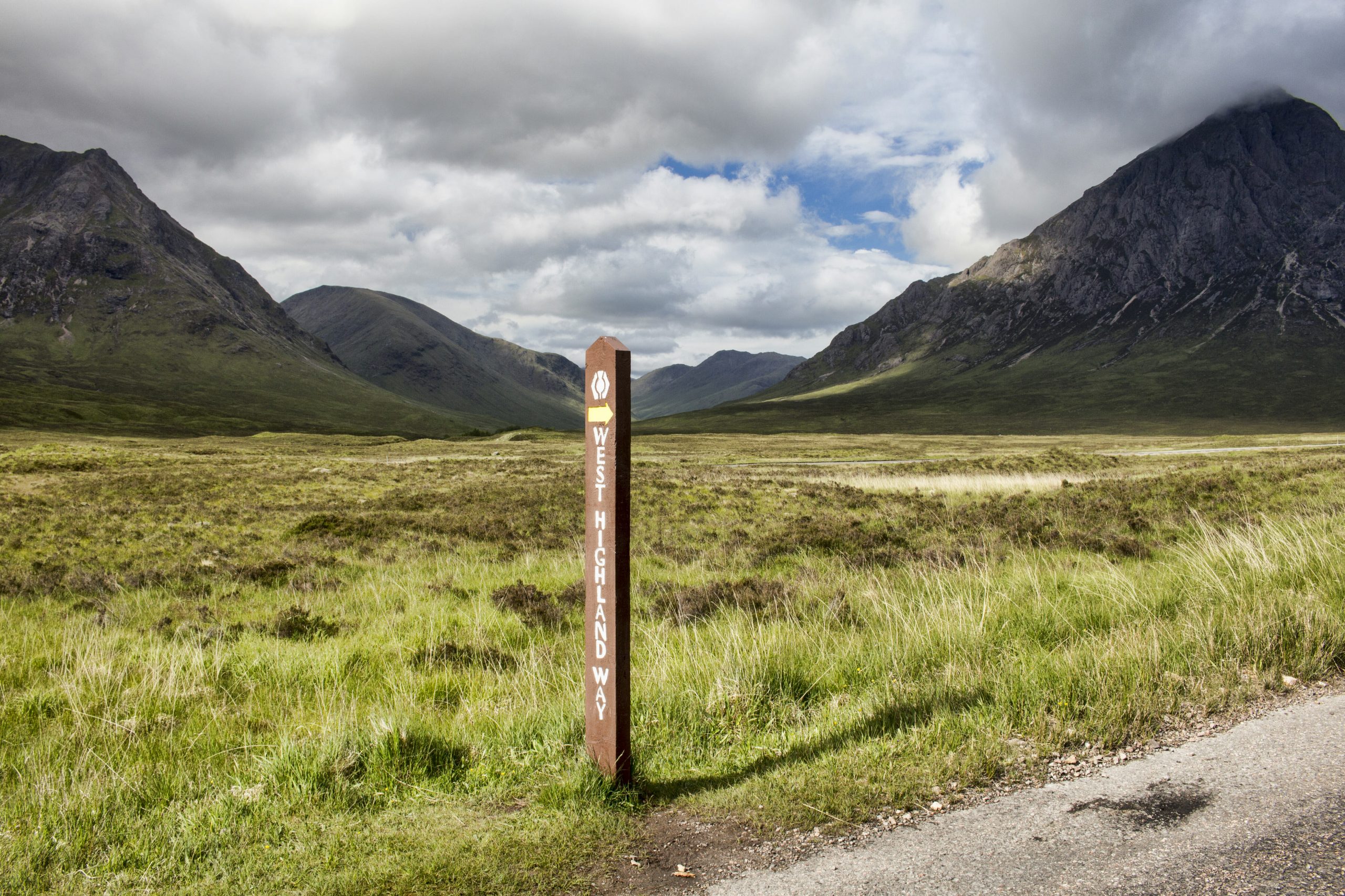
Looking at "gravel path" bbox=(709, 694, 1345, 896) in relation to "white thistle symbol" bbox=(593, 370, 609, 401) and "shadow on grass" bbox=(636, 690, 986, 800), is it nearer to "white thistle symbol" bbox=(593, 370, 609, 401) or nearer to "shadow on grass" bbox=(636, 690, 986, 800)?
"shadow on grass" bbox=(636, 690, 986, 800)

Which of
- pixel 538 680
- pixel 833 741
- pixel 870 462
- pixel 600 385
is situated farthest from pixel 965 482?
pixel 600 385

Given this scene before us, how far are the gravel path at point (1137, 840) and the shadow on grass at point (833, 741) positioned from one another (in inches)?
42.1

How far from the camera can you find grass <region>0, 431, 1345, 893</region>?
13.4 feet

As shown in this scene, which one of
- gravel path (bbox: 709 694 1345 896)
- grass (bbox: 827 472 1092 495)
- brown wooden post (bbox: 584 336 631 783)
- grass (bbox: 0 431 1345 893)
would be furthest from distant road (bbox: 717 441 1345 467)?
brown wooden post (bbox: 584 336 631 783)

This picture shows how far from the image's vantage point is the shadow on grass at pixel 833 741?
4680 mm

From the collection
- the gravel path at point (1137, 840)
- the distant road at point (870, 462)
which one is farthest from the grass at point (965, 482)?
the gravel path at point (1137, 840)

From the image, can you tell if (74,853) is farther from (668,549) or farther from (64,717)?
(668,549)

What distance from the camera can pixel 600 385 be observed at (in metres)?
4.57

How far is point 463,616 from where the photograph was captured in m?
9.80

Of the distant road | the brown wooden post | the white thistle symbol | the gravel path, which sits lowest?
the distant road

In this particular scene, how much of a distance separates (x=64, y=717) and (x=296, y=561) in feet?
29.1

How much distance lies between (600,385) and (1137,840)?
152 inches

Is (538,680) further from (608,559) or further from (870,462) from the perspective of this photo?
(870,462)

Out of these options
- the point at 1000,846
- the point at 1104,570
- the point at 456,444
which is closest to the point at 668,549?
the point at 1104,570
